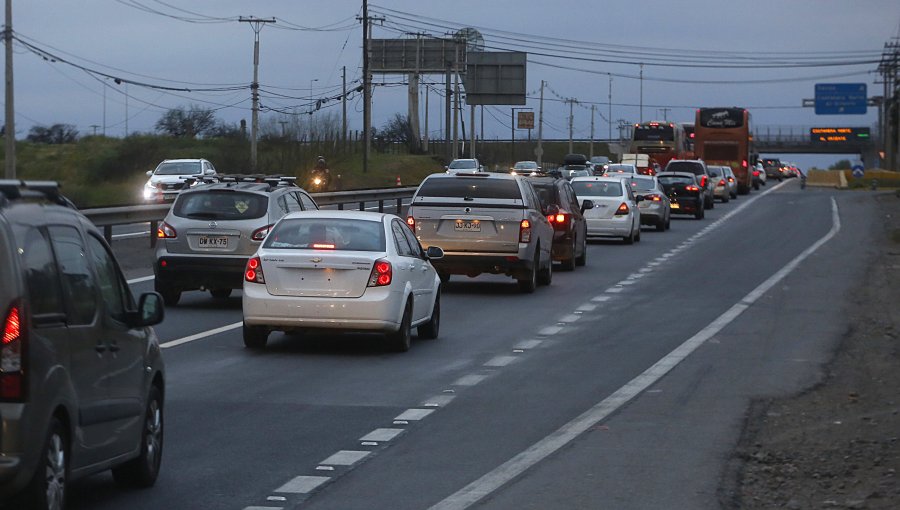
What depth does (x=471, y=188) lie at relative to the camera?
79.8 feet

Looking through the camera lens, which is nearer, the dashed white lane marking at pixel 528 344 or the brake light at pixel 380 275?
the brake light at pixel 380 275

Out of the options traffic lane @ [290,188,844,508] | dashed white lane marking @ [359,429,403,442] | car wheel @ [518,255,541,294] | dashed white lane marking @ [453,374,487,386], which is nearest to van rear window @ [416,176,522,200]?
car wheel @ [518,255,541,294]

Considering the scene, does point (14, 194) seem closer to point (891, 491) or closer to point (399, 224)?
point (891, 491)

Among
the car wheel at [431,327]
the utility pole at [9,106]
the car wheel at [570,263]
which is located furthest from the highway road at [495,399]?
the utility pole at [9,106]

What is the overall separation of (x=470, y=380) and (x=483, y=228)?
9723mm

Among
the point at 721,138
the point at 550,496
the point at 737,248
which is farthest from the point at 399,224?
the point at 721,138

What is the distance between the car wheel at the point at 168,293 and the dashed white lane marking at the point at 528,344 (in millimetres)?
5170

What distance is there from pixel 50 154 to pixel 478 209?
69204mm

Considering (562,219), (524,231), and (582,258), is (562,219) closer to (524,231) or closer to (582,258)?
(582,258)

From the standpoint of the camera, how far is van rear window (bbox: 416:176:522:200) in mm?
24219

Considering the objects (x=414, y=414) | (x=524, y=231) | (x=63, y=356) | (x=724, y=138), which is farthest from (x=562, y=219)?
(x=724, y=138)

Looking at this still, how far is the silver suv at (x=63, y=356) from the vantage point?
686 centimetres

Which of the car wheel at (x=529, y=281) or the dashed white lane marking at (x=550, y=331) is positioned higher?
the car wheel at (x=529, y=281)

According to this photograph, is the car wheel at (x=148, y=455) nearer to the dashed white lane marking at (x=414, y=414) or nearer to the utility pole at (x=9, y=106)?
the dashed white lane marking at (x=414, y=414)
